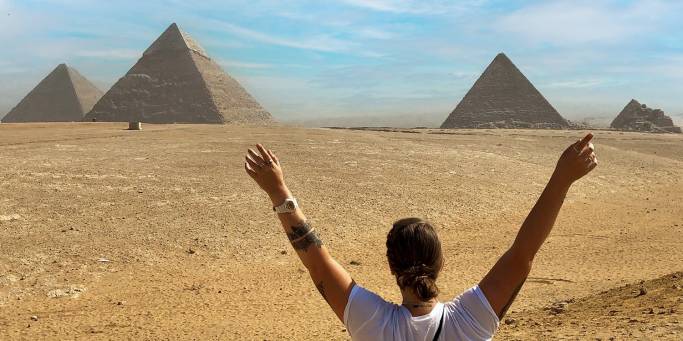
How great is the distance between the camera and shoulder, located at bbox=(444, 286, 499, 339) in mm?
1889

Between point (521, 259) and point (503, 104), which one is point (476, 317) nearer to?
point (521, 259)

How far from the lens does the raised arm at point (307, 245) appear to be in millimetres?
1926

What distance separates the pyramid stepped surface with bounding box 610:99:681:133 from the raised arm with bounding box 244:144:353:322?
6526 centimetres

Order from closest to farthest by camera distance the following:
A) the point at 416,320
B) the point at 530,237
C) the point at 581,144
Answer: the point at 416,320, the point at 530,237, the point at 581,144

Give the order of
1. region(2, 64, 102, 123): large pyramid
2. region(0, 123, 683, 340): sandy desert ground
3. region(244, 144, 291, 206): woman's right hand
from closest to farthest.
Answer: region(244, 144, 291, 206): woman's right hand < region(0, 123, 683, 340): sandy desert ground < region(2, 64, 102, 123): large pyramid

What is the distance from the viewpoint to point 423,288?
6.10 feet

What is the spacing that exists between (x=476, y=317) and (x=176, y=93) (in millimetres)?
59418

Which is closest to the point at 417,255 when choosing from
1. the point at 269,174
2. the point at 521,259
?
the point at 521,259

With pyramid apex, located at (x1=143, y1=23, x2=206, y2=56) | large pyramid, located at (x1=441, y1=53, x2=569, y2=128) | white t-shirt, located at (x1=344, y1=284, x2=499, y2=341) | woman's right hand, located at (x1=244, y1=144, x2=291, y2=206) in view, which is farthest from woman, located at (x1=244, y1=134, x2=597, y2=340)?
pyramid apex, located at (x1=143, y1=23, x2=206, y2=56)

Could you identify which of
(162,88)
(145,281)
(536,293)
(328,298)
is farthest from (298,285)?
(162,88)

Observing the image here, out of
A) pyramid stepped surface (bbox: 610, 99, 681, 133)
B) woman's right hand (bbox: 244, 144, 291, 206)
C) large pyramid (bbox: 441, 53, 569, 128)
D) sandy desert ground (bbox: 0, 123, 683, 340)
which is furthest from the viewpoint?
pyramid stepped surface (bbox: 610, 99, 681, 133)

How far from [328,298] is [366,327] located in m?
0.15

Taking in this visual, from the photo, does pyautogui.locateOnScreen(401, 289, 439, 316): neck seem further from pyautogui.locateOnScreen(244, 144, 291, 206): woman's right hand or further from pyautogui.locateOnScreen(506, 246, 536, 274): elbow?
pyautogui.locateOnScreen(244, 144, 291, 206): woman's right hand

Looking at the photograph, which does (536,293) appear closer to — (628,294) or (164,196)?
(628,294)
